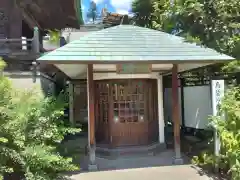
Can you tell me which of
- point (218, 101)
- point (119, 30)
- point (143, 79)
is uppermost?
point (119, 30)

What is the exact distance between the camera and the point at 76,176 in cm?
674

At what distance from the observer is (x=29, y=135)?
19.2 feet

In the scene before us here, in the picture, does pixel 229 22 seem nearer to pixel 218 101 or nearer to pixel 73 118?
pixel 218 101

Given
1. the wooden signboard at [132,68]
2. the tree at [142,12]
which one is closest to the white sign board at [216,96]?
the wooden signboard at [132,68]

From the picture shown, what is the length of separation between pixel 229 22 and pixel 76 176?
6425 mm

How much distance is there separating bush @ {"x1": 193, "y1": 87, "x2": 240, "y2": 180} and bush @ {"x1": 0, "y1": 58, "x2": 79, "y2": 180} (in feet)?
10.8

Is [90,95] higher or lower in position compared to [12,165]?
higher

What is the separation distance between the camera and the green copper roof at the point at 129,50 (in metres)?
6.68

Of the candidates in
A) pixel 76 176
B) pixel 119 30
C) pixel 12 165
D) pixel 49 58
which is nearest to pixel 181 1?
pixel 119 30

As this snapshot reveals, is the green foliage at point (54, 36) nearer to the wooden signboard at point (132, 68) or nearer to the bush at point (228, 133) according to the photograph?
the wooden signboard at point (132, 68)

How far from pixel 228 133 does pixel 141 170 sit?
2.28 m

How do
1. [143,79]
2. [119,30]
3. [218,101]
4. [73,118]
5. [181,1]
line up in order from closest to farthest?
[218,101], [119,30], [143,79], [181,1], [73,118]

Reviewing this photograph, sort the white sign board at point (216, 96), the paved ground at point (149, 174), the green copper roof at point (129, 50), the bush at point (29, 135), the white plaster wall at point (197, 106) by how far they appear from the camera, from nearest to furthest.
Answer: the bush at point (29, 135) → the paved ground at point (149, 174) → the green copper roof at point (129, 50) → the white sign board at point (216, 96) → the white plaster wall at point (197, 106)

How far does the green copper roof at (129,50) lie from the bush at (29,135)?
3.43ft
